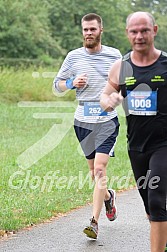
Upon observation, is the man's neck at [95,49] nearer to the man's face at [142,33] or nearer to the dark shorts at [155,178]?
the man's face at [142,33]

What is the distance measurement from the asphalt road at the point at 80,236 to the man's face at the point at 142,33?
217cm

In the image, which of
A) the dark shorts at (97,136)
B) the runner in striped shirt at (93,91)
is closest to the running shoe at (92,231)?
the runner in striped shirt at (93,91)

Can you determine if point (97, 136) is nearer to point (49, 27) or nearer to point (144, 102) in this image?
point (144, 102)

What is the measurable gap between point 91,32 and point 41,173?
15.7 ft

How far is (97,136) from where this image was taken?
7148 millimetres

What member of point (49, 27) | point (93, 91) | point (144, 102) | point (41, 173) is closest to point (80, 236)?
point (93, 91)

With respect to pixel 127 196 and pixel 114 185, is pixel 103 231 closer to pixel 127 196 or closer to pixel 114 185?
pixel 127 196

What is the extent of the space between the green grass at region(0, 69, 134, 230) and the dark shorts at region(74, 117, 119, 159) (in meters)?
1.14

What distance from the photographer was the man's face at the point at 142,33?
5.23 metres

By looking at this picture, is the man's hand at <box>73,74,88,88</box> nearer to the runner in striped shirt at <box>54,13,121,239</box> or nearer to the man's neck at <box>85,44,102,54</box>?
the runner in striped shirt at <box>54,13,121,239</box>

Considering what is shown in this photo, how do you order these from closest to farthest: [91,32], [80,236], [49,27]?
[80,236]
[91,32]
[49,27]

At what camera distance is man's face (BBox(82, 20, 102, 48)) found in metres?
7.13

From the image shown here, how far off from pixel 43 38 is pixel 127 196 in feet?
149

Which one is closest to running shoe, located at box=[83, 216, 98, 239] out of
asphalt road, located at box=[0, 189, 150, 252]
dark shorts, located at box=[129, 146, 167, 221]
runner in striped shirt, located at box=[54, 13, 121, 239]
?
asphalt road, located at box=[0, 189, 150, 252]
